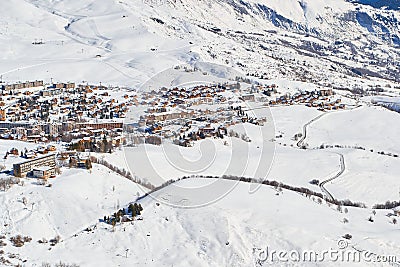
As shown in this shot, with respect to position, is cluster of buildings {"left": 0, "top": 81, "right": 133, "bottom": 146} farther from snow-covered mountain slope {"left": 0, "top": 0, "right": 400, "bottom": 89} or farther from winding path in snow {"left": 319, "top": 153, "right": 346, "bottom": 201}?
winding path in snow {"left": 319, "top": 153, "right": 346, "bottom": 201}

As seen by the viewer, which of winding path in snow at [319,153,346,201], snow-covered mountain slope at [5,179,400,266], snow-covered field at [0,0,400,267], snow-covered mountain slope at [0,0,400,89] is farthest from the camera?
snow-covered mountain slope at [0,0,400,89]

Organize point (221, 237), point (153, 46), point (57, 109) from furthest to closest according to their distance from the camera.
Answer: point (153, 46)
point (57, 109)
point (221, 237)

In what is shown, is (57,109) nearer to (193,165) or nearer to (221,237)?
(193,165)

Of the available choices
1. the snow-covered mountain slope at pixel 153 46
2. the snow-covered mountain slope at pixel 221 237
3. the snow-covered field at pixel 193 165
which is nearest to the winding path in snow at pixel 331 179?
the snow-covered field at pixel 193 165

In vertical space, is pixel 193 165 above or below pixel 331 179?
above

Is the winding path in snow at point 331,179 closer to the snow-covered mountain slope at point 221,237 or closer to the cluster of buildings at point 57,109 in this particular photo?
the snow-covered mountain slope at point 221,237

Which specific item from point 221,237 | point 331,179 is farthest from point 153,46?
point 221,237

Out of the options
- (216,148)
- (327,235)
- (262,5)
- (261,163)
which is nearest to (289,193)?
(327,235)

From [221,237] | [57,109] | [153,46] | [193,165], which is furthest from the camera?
[153,46]

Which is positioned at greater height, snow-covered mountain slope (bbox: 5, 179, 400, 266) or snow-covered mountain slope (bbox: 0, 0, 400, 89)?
snow-covered mountain slope (bbox: 0, 0, 400, 89)

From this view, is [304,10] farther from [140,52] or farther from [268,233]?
[268,233]

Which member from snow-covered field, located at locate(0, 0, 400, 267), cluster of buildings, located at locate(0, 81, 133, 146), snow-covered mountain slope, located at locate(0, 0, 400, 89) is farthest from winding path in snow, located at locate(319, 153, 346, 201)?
snow-covered mountain slope, located at locate(0, 0, 400, 89)
